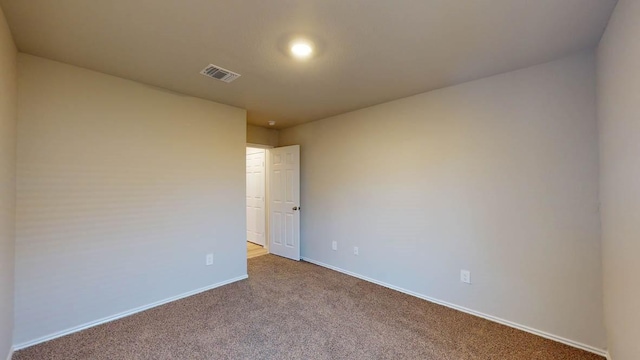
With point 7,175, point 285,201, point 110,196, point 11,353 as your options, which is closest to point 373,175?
point 285,201

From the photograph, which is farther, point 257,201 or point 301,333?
point 257,201

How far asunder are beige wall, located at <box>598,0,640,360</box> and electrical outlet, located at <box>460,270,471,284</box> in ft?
3.12

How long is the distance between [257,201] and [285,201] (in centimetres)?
123

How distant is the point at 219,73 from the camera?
2.51 meters

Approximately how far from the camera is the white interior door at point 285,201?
448cm

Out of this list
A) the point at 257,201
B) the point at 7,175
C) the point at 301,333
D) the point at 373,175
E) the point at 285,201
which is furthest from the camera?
the point at 257,201

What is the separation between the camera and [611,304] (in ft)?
5.95

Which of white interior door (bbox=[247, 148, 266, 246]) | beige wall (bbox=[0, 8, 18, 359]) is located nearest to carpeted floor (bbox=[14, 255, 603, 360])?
beige wall (bbox=[0, 8, 18, 359])

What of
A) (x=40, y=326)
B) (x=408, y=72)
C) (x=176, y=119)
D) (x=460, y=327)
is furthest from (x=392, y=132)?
(x=40, y=326)

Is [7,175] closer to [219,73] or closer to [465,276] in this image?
[219,73]

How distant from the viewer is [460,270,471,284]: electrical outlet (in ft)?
8.80

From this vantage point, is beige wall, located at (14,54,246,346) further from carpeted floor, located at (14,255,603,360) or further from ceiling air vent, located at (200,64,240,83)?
ceiling air vent, located at (200,64,240,83)

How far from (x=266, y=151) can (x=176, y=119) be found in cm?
222

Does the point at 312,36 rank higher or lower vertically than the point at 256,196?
higher
